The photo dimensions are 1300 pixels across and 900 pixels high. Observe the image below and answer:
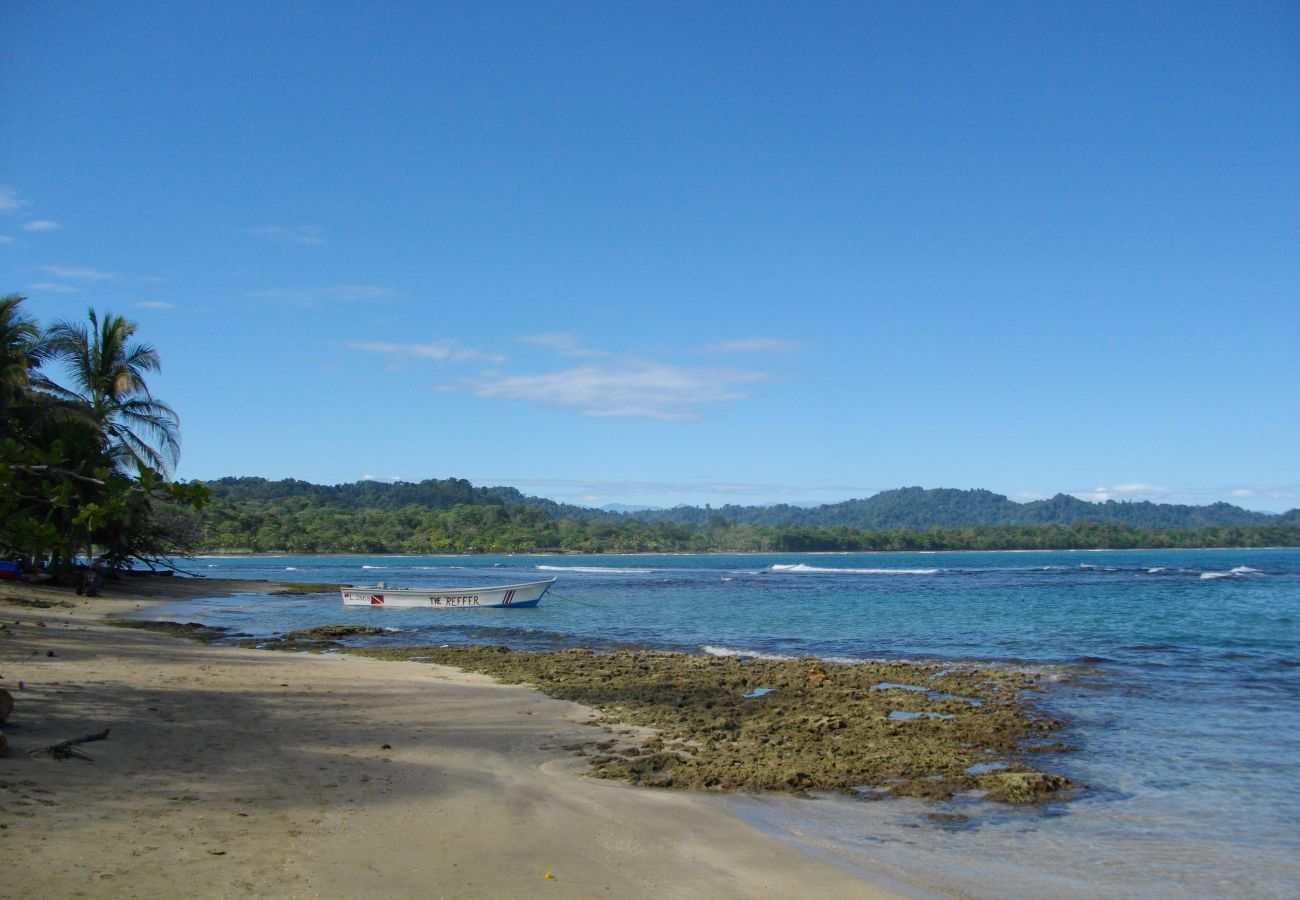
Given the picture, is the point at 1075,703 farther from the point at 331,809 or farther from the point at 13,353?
the point at 13,353

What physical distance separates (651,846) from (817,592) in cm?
4468

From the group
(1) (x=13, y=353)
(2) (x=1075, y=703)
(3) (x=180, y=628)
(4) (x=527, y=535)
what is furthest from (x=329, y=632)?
(4) (x=527, y=535)

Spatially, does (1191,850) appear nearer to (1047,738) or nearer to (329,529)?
(1047,738)

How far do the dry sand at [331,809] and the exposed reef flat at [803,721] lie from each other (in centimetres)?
97

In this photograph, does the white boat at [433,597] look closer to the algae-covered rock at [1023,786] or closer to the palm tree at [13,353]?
the palm tree at [13,353]

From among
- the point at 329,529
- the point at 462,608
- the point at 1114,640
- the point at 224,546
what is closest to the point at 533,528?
the point at 329,529

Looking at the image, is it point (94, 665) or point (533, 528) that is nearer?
point (94, 665)

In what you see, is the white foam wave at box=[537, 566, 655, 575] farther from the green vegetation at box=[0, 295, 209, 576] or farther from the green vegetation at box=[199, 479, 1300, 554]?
the green vegetation at box=[199, 479, 1300, 554]

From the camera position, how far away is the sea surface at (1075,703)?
7.61 meters

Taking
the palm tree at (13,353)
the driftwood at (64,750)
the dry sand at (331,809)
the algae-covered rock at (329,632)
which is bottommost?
the algae-covered rock at (329,632)

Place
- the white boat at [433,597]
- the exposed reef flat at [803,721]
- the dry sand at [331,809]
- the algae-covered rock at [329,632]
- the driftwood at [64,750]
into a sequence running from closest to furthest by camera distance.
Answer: the dry sand at [331,809], the driftwood at [64,750], the exposed reef flat at [803,721], the algae-covered rock at [329,632], the white boat at [433,597]

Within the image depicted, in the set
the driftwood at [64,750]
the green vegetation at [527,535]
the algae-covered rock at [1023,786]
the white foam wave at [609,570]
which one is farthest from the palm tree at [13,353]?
the green vegetation at [527,535]

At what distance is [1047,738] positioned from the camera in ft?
40.2

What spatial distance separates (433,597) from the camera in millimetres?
36719
